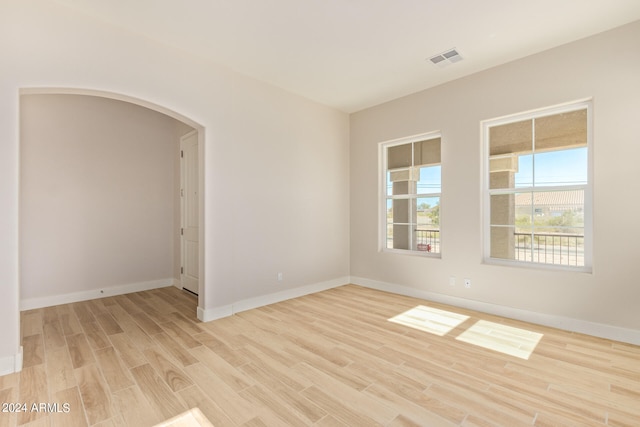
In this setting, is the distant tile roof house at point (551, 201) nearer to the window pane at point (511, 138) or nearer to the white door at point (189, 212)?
the window pane at point (511, 138)

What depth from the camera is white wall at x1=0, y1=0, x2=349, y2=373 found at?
2402 mm

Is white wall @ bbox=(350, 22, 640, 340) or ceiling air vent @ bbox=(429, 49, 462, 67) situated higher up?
ceiling air vent @ bbox=(429, 49, 462, 67)

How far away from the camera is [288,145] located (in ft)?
14.8

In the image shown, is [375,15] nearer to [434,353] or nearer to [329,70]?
[329,70]

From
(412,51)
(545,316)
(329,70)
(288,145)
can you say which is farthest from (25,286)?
(545,316)

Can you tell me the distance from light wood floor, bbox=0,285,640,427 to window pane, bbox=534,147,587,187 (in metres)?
1.65

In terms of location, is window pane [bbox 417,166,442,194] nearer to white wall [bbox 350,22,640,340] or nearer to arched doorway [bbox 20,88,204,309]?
white wall [bbox 350,22,640,340]

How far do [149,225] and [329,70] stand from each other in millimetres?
3793

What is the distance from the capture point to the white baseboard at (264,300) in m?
3.59

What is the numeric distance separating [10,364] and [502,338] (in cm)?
430

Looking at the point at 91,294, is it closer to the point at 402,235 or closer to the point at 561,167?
the point at 402,235

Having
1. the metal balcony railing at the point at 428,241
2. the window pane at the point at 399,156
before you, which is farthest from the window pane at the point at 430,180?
the metal balcony railing at the point at 428,241

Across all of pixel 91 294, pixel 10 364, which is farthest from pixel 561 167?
pixel 91 294

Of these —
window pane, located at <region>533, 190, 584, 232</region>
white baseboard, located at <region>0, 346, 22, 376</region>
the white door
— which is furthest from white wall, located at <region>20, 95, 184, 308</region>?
window pane, located at <region>533, 190, 584, 232</region>
